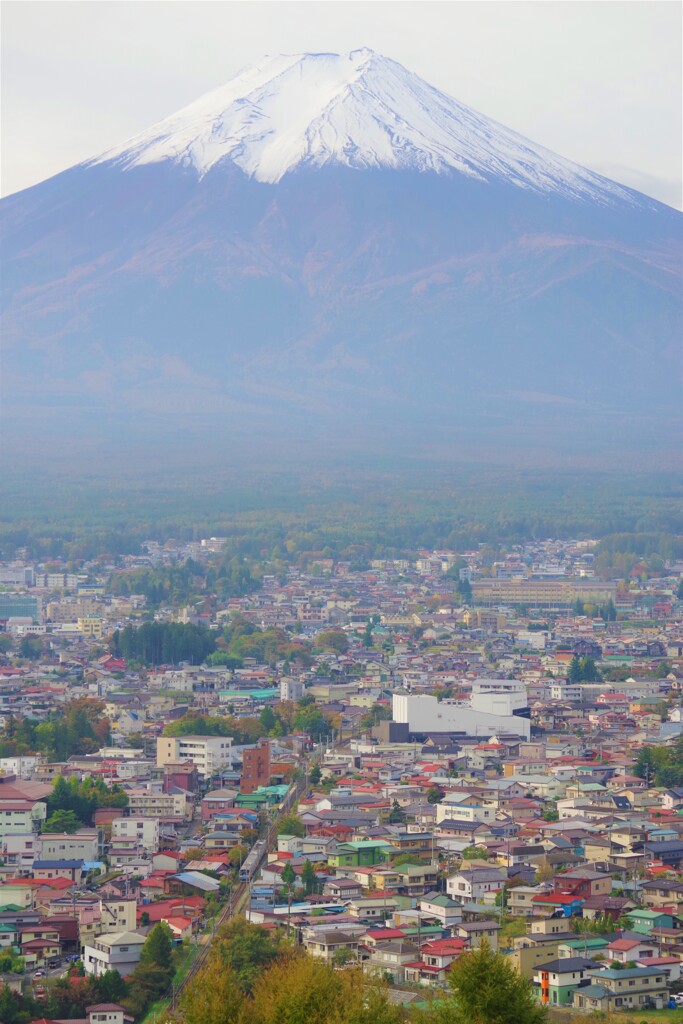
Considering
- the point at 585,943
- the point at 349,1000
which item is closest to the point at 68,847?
the point at 585,943

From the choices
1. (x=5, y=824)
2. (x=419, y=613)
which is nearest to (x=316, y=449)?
(x=419, y=613)

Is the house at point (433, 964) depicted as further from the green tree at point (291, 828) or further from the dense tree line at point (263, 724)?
the dense tree line at point (263, 724)

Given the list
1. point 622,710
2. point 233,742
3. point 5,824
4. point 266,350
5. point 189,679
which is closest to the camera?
point 5,824

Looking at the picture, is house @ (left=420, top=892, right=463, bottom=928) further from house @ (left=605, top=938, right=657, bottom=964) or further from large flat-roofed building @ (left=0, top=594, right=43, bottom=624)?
large flat-roofed building @ (left=0, top=594, right=43, bottom=624)

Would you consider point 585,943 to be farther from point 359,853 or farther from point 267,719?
point 267,719

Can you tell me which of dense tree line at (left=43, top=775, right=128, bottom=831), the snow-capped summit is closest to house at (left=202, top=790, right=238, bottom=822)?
dense tree line at (left=43, top=775, right=128, bottom=831)

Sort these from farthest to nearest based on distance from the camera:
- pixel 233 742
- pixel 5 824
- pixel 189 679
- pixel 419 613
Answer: pixel 419 613, pixel 189 679, pixel 233 742, pixel 5 824

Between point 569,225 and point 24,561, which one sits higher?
point 569,225

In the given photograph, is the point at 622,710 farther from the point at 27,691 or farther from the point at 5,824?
the point at 5,824
